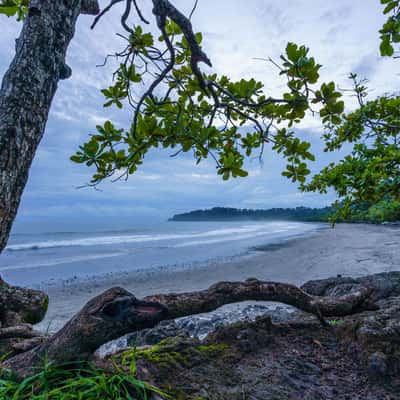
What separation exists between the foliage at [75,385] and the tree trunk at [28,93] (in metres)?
0.63

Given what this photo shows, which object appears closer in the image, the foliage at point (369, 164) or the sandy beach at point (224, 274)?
the foliage at point (369, 164)

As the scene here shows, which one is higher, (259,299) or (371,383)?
(259,299)

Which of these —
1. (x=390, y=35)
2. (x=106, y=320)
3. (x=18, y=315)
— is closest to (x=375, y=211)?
(x=390, y=35)

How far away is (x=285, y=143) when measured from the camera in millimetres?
1981

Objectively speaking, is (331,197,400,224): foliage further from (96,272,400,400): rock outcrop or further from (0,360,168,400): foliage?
(0,360,168,400): foliage

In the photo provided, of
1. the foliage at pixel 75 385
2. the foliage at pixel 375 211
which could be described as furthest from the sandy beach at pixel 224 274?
the foliage at pixel 75 385

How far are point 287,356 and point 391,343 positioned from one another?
71 cm

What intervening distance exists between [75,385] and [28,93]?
138 centimetres

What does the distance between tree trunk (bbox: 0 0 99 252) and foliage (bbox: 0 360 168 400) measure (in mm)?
628

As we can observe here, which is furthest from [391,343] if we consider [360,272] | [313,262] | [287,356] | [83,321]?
[313,262]

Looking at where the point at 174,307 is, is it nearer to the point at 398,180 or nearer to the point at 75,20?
the point at 75,20

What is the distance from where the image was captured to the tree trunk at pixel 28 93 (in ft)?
4.02

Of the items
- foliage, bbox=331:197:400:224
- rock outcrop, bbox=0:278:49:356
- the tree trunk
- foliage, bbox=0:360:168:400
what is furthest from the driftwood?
foliage, bbox=331:197:400:224

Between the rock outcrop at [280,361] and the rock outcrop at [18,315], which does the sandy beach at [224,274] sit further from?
the rock outcrop at [280,361]
